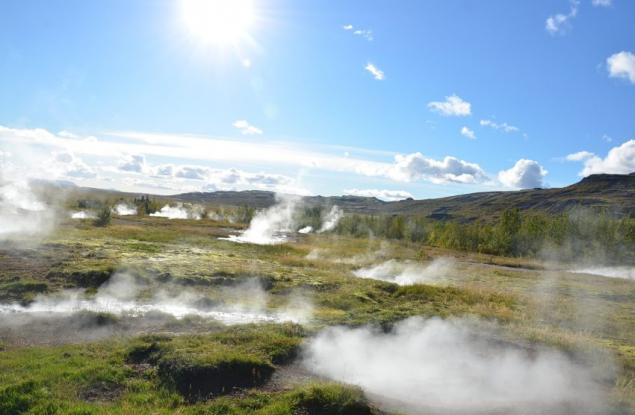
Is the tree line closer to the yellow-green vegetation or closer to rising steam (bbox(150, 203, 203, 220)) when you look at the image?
rising steam (bbox(150, 203, 203, 220))

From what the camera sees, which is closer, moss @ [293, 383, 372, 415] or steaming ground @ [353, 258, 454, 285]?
moss @ [293, 383, 372, 415]

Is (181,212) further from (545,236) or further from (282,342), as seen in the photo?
(282,342)

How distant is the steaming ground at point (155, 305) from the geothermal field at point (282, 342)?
124 millimetres

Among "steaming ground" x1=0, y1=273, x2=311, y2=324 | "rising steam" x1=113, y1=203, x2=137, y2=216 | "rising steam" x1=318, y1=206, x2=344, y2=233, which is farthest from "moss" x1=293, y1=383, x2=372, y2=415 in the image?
"rising steam" x1=113, y1=203, x2=137, y2=216

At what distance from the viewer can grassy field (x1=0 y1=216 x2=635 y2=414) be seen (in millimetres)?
13805

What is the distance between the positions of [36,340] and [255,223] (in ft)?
363

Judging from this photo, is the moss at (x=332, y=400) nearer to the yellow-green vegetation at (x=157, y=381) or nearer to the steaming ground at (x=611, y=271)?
the yellow-green vegetation at (x=157, y=381)

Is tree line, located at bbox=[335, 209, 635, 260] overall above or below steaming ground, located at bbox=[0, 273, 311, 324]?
above

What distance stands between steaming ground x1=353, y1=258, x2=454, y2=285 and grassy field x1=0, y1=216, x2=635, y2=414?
240cm

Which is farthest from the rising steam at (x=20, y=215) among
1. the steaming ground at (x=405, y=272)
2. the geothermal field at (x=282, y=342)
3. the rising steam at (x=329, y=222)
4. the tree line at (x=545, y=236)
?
the tree line at (x=545, y=236)

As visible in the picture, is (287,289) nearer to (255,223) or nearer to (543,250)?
(543,250)

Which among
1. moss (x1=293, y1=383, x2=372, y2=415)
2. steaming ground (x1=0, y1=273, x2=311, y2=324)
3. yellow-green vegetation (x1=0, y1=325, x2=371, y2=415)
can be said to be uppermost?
moss (x1=293, y1=383, x2=372, y2=415)

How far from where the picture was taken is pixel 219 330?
2197cm

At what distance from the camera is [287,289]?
35062 millimetres
